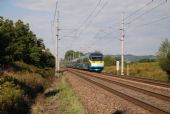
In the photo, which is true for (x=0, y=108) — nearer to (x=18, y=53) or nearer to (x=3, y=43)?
(x=3, y=43)

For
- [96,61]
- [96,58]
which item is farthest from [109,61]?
[96,61]

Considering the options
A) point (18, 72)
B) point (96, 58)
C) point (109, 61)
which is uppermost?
point (109, 61)

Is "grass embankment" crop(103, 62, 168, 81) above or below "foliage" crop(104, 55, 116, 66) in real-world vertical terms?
below

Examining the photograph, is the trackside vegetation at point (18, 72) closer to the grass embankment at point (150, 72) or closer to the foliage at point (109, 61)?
the grass embankment at point (150, 72)

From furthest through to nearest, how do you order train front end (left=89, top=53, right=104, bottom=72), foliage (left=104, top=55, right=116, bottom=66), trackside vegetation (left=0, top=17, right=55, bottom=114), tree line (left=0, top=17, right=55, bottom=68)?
foliage (left=104, top=55, right=116, bottom=66)
train front end (left=89, top=53, right=104, bottom=72)
tree line (left=0, top=17, right=55, bottom=68)
trackside vegetation (left=0, top=17, right=55, bottom=114)

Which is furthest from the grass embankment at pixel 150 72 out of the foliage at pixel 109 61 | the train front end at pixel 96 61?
the foliage at pixel 109 61

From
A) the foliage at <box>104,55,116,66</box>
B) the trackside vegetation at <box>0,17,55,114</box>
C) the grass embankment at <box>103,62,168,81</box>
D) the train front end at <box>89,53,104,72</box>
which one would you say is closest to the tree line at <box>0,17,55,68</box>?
Result: the trackside vegetation at <box>0,17,55,114</box>

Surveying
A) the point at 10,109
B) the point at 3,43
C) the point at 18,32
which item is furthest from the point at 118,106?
the point at 18,32

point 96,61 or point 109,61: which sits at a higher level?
point 109,61

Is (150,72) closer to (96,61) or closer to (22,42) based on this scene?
(96,61)

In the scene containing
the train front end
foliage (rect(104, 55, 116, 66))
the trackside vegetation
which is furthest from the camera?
foliage (rect(104, 55, 116, 66))

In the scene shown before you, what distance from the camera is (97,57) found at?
200 feet

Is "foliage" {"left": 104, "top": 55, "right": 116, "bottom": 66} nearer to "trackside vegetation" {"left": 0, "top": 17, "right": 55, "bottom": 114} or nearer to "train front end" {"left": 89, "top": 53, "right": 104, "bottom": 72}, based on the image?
"trackside vegetation" {"left": 0, "top": 17, "right": 55, "bottom": 114}

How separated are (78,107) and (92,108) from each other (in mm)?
707
